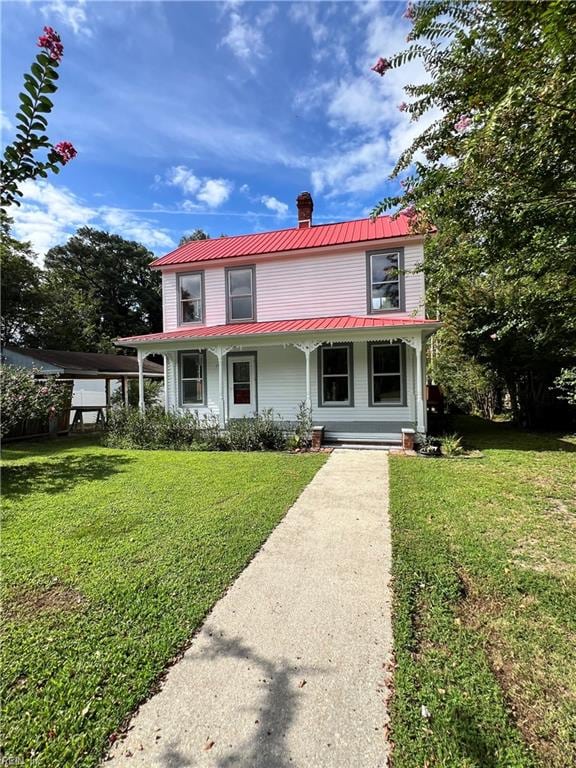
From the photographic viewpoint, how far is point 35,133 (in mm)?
2170

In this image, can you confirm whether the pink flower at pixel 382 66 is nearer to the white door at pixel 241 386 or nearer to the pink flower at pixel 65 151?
the pink flower at pixel 65 151

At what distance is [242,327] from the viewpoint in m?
11.4

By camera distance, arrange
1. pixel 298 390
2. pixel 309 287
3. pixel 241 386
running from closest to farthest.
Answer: pixel 298 390, pixel 309 287, pixel 241 386

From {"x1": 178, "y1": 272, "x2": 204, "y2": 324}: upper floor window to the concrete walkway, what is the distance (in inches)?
407

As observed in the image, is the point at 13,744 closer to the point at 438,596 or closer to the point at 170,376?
the point at 438,596

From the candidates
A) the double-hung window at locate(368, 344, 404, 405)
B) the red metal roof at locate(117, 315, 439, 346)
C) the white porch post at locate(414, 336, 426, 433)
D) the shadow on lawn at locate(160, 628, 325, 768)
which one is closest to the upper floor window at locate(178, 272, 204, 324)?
the red metal roof at locate(117, 315, 439, 346)

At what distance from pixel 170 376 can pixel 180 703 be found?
11361 mm

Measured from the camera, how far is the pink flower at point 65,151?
2.23m

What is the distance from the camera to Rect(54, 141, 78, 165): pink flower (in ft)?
7.31

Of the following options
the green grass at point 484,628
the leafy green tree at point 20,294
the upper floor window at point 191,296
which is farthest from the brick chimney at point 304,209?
the leafy green tree at point 20,294

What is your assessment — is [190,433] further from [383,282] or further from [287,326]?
[383,282]

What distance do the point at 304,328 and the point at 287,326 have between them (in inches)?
30.6

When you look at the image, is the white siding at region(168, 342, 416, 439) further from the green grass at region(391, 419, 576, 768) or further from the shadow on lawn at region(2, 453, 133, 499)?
the green grass at region(391, 419, 576, 768)

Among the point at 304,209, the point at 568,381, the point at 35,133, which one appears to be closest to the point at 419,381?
the point at 568,381
